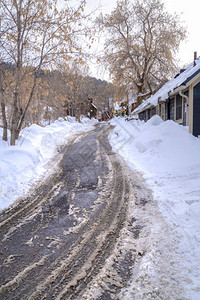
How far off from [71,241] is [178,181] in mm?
3887

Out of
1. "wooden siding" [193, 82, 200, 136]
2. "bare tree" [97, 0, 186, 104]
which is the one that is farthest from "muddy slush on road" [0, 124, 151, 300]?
"bare tree" [97, 0, 186, 104]

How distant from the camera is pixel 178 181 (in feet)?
19.6

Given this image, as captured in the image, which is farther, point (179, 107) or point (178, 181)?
point (179, 107)

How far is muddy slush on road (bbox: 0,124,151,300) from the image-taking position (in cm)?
235

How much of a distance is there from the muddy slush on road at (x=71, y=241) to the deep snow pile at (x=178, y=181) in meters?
0.59

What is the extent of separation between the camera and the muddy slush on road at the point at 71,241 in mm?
2346

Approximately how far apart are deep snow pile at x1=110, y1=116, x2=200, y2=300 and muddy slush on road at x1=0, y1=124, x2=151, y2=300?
0.59 metres

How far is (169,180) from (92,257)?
3.98 m

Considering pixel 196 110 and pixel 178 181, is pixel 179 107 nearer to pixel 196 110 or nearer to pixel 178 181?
pixel 196 110

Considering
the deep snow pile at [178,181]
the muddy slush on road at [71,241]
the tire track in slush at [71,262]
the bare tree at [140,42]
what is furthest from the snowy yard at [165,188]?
the bare tree at [140,42]

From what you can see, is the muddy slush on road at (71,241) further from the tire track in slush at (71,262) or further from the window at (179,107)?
the window at (179,107)

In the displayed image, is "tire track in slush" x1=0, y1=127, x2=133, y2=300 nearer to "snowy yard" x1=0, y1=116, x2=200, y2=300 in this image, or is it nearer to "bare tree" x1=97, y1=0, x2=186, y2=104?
"snowy yard" x1=0, y1=116, x2=200, y2=300

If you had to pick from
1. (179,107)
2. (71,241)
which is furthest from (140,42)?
(71,241)

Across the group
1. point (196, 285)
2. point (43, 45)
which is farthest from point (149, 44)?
point (196, 285)
